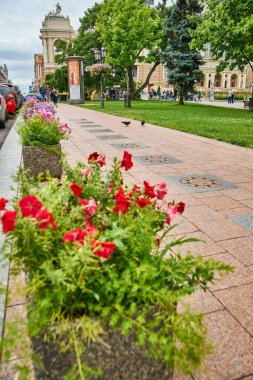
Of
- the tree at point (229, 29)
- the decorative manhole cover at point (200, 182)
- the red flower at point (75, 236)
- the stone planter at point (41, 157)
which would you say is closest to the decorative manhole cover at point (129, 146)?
the decorative manhole cover at point (200, 182)

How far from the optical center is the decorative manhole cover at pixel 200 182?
592 centimetres

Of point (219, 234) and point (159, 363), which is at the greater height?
point (159, 363)

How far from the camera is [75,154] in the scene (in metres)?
8.66

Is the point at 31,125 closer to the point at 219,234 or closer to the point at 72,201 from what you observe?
the point at 219,234

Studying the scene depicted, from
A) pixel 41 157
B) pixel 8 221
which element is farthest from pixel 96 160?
pixel 41 157

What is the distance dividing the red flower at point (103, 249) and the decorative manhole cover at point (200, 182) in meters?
4.60

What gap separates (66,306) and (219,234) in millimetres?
2828

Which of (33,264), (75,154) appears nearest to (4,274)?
(33,264)

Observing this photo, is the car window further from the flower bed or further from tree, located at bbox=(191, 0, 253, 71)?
the flower bed

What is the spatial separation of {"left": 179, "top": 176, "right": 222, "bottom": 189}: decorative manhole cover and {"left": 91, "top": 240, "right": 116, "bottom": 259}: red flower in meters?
4.60

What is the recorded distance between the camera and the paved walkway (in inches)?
90.0

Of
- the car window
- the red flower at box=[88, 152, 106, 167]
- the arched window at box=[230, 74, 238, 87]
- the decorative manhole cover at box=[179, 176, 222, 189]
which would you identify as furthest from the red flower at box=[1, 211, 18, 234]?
the arched window at box=[230, 74, 238, 87]

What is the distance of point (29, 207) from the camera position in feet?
4.83

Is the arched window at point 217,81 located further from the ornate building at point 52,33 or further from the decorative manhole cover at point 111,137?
the decorative manhole cover at point 111,137
